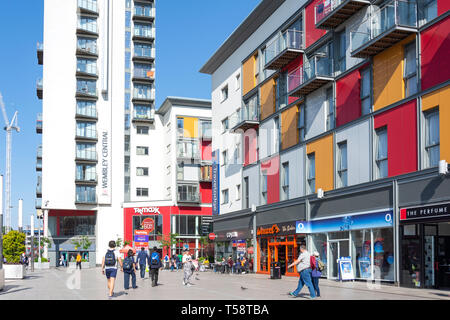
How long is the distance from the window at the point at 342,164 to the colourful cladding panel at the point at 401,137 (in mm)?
3740

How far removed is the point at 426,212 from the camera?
21406 millimetres

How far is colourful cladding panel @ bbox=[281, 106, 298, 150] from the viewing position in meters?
33.8

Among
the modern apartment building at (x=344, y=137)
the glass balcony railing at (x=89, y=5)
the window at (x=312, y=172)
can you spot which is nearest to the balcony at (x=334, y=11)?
the modern apartment building at (x=344, y=137)

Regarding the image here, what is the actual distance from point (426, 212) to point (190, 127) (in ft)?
167

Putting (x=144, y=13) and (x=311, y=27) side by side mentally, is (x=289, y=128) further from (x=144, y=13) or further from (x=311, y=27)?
(x=144, y=13)

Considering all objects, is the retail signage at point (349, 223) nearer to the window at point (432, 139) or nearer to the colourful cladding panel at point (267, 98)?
the window at point (432, 139)

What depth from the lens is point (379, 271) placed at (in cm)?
2489

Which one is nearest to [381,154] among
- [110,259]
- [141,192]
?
[110,259]

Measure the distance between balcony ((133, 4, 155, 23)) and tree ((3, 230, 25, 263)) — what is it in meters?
45.2

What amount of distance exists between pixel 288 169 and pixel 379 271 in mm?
10953

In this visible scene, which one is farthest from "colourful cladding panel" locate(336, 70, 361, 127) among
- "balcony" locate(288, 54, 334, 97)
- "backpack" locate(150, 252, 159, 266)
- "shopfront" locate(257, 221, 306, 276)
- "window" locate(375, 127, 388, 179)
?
"backpack" locate(150, 252, 159, 266)

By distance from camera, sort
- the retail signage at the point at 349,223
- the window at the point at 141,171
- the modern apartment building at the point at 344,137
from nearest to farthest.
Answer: the modern apartment building at the point at 344,137
the retail signage at the point at 349,223
the window at the point at 141,171

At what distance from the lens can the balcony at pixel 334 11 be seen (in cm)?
2676

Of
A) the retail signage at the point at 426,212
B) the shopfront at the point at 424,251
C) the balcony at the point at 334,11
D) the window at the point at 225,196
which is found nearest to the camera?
the retail signage at the point at 426,212
